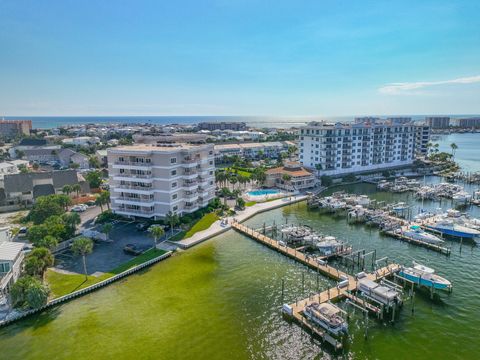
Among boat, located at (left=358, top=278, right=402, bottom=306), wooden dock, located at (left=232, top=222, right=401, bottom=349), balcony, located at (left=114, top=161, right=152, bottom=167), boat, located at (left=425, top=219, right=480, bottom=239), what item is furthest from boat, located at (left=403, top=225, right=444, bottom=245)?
balcony, located at (left=114, top=161, right=152, bottom=167)

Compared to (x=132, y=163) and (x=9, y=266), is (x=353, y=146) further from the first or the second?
(x=9, y=266)

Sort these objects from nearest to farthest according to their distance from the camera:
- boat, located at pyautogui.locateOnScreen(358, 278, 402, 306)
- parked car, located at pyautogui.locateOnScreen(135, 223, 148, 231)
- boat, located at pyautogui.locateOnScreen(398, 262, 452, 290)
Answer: boat, located at pyautogui.locateOnScreen(358, 278, 402, 306), boat, located at pyautogui.locateOnScreen(398, 262, 452, 290), parked car, located at pyautogui.locateOnScreen(135, 223, 148, 231)

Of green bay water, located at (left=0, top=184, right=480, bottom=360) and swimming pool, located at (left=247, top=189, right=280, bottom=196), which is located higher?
swimming pool, located at (left=247, top=189, right=280, bottom=196)

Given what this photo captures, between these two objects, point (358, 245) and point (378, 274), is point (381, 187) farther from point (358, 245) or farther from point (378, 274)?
point (378, 274)

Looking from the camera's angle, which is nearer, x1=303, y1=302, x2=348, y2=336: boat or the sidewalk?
x1=303, y1=302, x2=348, y2=336: boat

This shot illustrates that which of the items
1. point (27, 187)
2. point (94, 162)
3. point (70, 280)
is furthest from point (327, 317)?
point (94, 162)

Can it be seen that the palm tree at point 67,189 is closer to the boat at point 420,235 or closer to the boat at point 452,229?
the boat at point 420,235

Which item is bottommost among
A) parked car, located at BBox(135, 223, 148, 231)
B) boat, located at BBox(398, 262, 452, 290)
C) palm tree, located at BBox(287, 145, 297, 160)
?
boat, located at BBox(398, 262, 452, 290)

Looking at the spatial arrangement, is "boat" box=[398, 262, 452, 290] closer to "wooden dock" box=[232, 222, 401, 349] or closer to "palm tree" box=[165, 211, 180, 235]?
"wooden dock" box=[232, 222, 401, 349]
